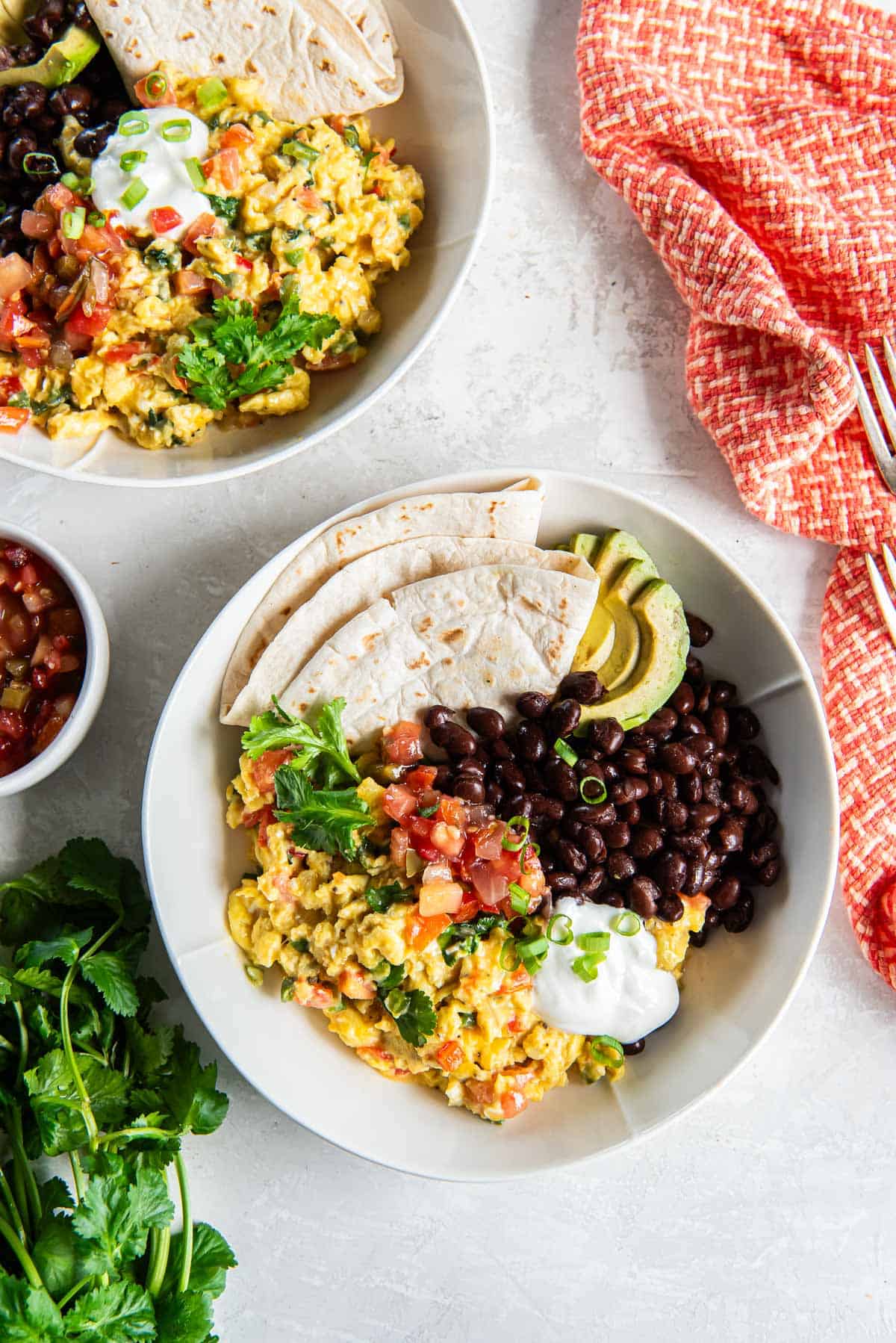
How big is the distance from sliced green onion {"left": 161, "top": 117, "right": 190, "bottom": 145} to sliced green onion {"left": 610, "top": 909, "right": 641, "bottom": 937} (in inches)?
97.5

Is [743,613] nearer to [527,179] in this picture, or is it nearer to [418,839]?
[418,839]

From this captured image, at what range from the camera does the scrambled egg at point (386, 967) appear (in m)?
2.89

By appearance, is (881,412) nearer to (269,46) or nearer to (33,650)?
(269,46)

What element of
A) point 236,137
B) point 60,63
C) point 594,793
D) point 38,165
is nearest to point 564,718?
point 594,793

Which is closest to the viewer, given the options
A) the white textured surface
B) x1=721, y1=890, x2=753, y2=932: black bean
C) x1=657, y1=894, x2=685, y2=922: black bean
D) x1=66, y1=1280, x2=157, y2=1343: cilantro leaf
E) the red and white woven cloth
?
x1=66, y1=1280, x2=157, y2=1343: cilantro leaf

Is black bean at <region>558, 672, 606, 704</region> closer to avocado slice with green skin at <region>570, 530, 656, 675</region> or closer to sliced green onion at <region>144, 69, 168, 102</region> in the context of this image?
avocado slice with green skin at <region>570, 530, 656, 675</region>

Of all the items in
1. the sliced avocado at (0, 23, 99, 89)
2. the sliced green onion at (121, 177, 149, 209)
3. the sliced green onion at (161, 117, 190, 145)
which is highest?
the sliced avocado at (0, 23, 99, 89)

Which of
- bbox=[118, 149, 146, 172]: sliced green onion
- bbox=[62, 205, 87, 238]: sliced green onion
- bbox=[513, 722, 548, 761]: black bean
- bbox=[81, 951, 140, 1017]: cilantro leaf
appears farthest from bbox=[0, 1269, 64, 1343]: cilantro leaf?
bbox=[118, 149, 146, 172]: sliced green onion

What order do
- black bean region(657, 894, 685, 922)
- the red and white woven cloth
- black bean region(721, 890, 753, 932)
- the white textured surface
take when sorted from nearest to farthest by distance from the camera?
1. black bean region(657, 894, 685, 922)
2. black bean region(721, 890, 753, 932)
3. the red and white woven cloth
4. the white textured surface

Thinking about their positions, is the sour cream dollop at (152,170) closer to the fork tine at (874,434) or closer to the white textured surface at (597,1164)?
the white textured surface at (597,1164)

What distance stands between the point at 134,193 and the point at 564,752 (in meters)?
1.95

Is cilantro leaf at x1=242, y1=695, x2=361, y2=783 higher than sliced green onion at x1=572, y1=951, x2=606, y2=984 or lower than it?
higher

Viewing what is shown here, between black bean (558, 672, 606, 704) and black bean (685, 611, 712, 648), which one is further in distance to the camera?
black bean (685, 611, 712, 648)

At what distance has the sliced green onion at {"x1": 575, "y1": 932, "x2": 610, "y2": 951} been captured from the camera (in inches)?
114
